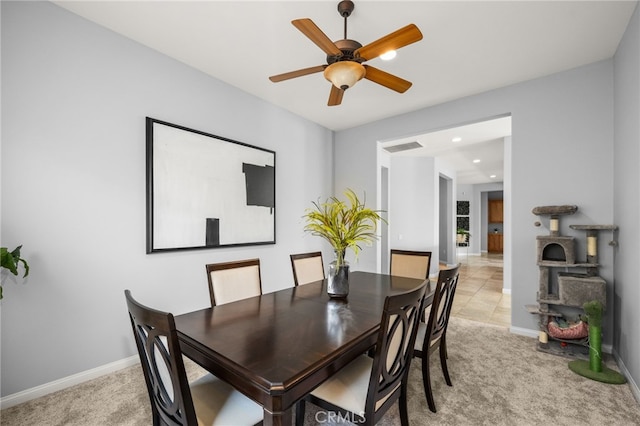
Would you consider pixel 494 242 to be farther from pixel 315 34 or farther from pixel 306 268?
pixel 315 34

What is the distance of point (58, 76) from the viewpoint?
2.12 m

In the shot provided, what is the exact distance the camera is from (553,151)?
9.89 ft

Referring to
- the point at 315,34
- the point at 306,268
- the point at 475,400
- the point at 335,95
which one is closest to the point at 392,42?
the point at 315,34

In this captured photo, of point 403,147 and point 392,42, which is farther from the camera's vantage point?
point 403,147

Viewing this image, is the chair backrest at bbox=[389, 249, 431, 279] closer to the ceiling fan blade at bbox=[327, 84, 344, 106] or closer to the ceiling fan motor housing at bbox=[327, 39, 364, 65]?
the ceiling fan blade at bbox=[327, 84, 344, 106]

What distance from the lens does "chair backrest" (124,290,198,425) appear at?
973 millimetres

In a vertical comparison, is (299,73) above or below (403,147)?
below

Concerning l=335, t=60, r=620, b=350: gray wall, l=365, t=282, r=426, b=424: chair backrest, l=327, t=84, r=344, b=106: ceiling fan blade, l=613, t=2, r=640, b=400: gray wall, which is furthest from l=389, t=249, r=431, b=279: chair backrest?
l=327, t=84, r=344, b=106: ceiling fan blade

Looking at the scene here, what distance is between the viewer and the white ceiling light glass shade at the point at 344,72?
185 centimetres

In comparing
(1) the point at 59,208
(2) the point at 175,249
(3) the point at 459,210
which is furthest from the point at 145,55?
(3) the point at 459,210

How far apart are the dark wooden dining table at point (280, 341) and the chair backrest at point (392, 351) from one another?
5.0 inches

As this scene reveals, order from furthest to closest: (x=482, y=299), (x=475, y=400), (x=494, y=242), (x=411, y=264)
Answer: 1. (x=494, y=242)
2. (x=482, y=299)
3. (x=411, y=264)
4. (x=475, y=400)

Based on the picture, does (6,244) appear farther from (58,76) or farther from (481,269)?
(481,269)

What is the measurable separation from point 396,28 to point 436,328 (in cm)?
236
